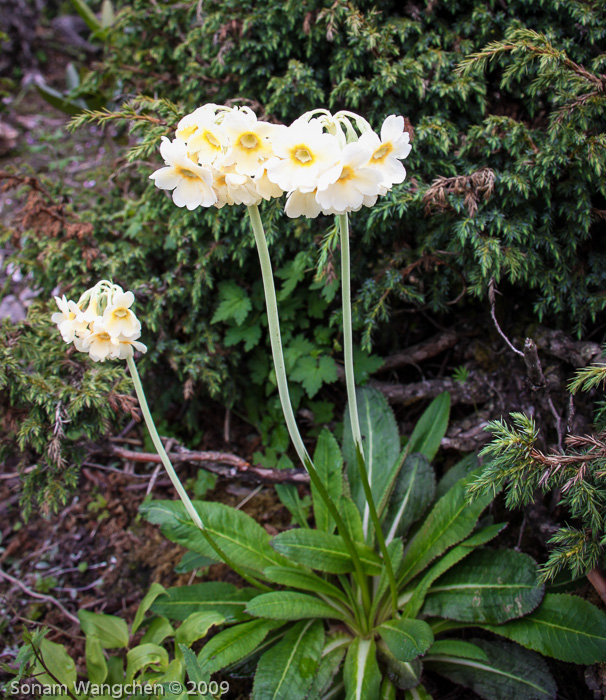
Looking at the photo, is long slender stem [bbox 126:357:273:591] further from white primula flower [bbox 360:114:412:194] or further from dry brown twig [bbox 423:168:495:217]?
dry brown twig [bbox 423:168:495:217]

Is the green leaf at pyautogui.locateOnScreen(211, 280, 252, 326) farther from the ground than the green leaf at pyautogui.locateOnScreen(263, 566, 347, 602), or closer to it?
farther from the ground

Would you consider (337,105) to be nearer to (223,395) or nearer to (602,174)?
(602,174)

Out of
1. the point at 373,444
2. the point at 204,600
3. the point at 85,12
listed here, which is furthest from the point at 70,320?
the point at 85,12

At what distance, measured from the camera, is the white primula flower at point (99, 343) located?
60.2 inches

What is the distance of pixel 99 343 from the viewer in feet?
5.11

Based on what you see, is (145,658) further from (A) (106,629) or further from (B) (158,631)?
(A) (106,629)

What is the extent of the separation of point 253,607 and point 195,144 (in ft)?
4.94

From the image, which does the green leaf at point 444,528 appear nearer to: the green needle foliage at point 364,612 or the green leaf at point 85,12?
the green needle foliage at point 364,612

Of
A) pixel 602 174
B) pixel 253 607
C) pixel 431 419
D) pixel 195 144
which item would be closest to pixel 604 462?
pixel 431 419

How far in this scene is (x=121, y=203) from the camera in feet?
9.96

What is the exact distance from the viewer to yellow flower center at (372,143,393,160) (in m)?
1.28

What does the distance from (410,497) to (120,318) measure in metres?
1.45

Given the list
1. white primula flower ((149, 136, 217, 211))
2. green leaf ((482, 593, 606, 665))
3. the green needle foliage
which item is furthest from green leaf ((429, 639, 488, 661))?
white primula flower ((149, 136, 217, 211))

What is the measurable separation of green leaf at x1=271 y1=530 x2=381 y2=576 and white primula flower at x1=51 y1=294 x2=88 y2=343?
1.03 meters
